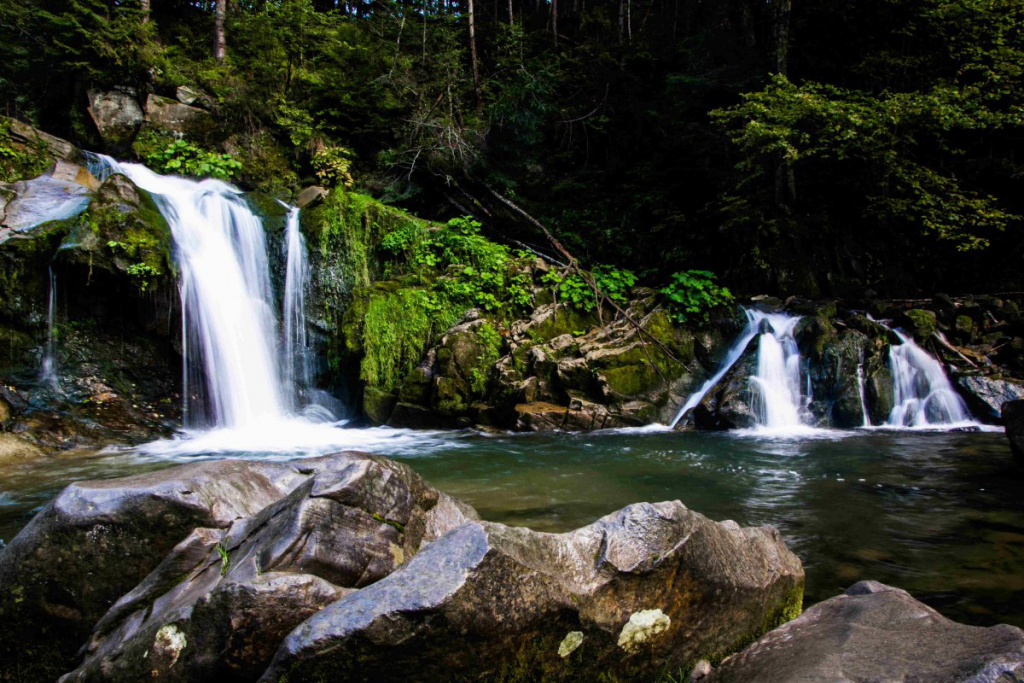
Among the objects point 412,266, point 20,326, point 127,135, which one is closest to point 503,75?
point 412,266

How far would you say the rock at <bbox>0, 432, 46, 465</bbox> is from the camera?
273 inches

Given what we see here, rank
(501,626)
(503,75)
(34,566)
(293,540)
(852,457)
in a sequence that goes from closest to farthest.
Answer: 1. (501,626)
2. (293,540)
3. (34,566)
4. (852,457)
5. (503,75)

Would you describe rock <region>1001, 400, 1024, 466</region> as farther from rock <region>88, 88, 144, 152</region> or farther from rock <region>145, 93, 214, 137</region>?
rock <region>88, 88, 144, 152</region>

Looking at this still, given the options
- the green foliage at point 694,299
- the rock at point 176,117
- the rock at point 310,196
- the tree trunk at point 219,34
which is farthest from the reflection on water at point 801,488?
the tree trunk at point 219,34

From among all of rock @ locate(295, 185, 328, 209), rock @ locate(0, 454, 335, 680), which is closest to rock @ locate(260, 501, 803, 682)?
rock @ locate(0, 454, 335, 680)

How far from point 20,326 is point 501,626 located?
9962mm

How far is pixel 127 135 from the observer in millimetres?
12641

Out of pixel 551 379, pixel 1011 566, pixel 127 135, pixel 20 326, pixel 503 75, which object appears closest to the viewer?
pixel 1011 566

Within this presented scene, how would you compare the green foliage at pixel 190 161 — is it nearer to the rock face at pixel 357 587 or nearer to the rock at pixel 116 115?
→ the rock at pixel 116 115

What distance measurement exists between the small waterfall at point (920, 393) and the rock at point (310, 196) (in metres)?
11.6

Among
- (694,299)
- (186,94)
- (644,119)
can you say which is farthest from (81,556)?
(644,119)

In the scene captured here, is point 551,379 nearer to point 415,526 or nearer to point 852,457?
point 852,457

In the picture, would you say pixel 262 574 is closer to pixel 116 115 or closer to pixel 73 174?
pixel 73 174

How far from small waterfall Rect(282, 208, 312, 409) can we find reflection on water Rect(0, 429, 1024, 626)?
2257 millimetres
